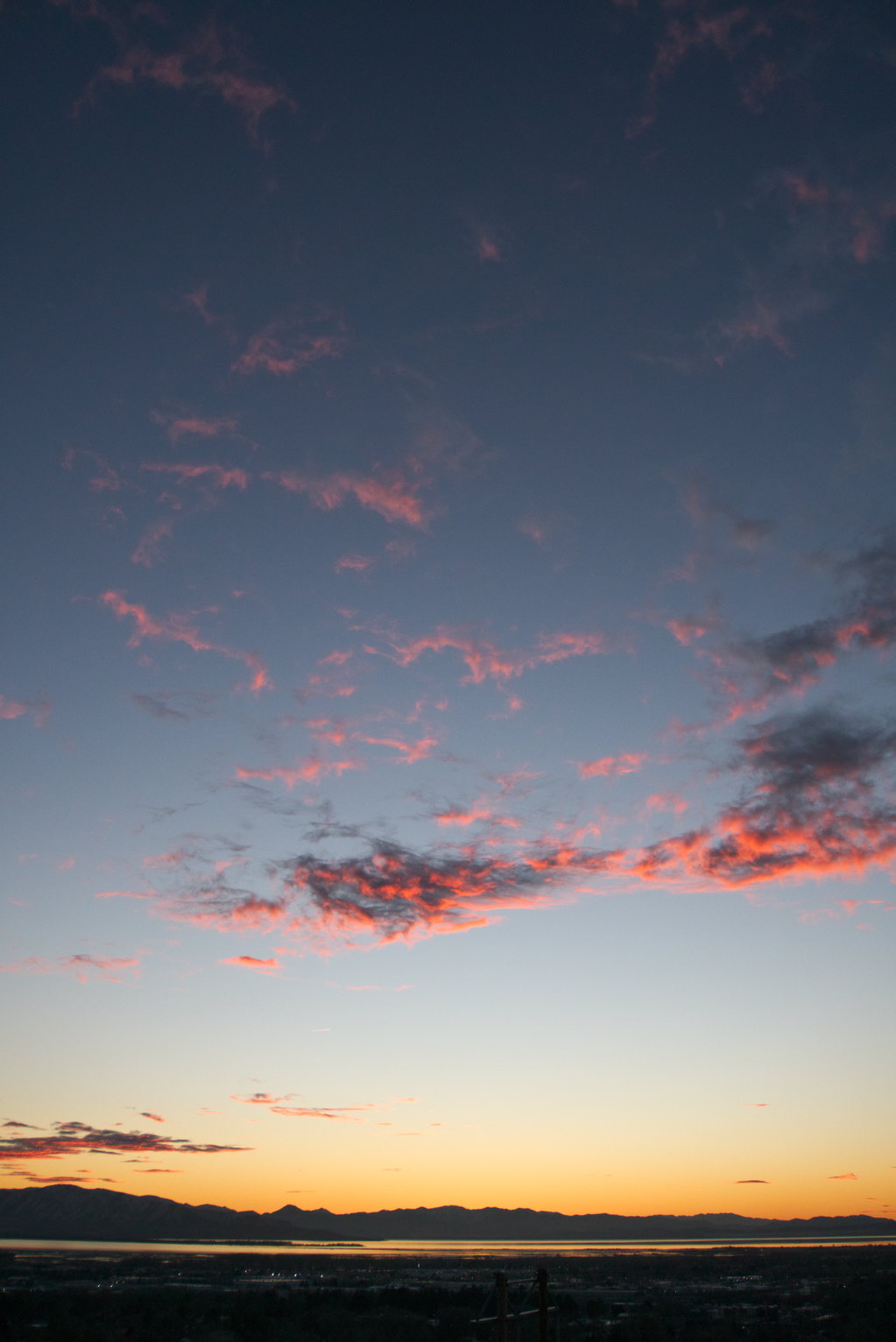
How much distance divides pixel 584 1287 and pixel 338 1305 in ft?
103

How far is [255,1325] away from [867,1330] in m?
29.2

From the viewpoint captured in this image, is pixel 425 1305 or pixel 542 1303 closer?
pixel 542 1303

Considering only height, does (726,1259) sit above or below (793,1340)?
below

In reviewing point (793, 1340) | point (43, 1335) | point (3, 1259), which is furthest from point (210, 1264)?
point (793, 1340)

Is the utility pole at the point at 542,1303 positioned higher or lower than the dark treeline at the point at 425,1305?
higher

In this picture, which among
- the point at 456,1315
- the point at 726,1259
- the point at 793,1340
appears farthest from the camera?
the point at 726,1259

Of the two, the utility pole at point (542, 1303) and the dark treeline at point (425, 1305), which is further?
the dark treeline at point (425, 1305)

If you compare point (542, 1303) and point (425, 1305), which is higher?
point (542, 1303)

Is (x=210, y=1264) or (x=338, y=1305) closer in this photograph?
(x=338, y=1305)

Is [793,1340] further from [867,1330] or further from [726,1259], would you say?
[726,1259]

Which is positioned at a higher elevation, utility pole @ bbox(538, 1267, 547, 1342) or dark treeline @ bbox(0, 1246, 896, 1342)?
utility pole @ bbox(538, 1267, 547, 1342)

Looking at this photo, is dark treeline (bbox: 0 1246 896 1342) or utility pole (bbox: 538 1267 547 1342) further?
dark treeline (bbox: 0 1246 896 1342)

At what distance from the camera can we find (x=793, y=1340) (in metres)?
42.8

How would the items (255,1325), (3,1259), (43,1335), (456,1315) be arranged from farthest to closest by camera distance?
(3,1259)
(456,1315)
(255,1325)
(43,1335)
